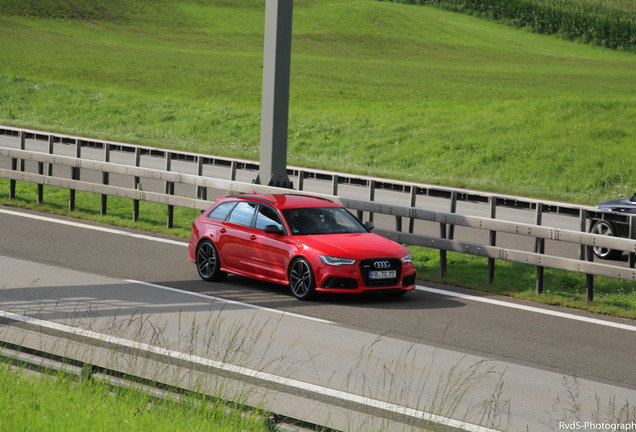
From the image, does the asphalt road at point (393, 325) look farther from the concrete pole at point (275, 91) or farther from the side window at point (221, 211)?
the concrete pole at point (275, 91)

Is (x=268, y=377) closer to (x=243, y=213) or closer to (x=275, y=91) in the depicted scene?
(x=243, y=213)

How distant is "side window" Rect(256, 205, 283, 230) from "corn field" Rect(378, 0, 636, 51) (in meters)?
92.0

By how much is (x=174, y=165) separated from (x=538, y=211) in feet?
55.2

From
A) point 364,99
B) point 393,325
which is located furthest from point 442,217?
point 364,99

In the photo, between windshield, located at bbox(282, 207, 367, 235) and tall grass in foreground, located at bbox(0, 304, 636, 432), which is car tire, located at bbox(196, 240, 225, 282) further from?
tall grass in foreground, located at bbox(0, 304, 636, 432)

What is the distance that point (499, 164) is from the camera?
3759cm

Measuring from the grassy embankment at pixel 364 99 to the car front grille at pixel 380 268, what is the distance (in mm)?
2013

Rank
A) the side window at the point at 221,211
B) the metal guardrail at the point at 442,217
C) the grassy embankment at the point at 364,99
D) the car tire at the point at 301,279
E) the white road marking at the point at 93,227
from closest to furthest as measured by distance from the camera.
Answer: the car tire at the point at 301,279 → the metal guardrail at the point at 442,217 → the side window at the point at 221,211 → the white road marking at the point at 93,227 → the grassy embankment at the point at 364,99

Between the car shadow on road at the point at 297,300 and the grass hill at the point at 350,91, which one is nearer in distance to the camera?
the car shadow on road at the point at 297,300

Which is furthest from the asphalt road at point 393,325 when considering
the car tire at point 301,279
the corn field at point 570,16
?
the corn field at point 570,16

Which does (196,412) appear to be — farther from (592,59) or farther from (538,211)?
(592,59)

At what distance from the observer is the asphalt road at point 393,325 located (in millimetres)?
9141

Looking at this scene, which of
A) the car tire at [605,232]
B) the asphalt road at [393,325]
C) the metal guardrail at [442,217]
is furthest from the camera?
the car tire at [605,232]

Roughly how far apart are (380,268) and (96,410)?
6.78m
